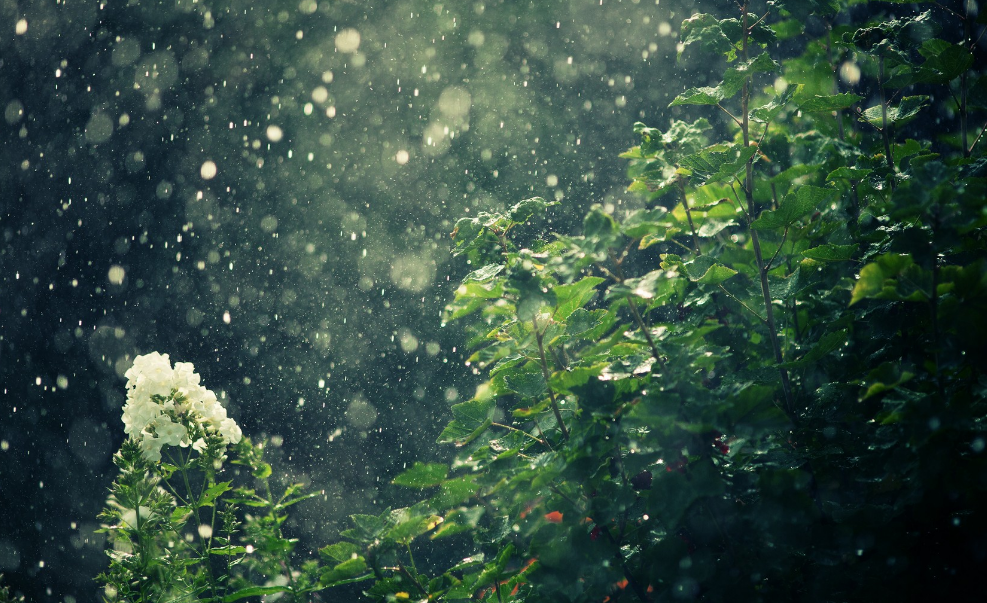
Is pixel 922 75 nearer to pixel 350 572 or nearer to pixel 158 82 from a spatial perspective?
pixel 350 572

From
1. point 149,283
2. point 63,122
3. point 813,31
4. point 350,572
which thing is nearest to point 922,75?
point 350,572

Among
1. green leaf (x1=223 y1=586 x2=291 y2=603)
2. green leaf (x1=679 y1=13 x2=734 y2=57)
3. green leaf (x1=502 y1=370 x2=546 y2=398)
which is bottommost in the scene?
green leaf (x1=223 y1=586 x2=291 y2=603)

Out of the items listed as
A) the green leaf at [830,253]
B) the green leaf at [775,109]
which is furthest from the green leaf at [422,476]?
the green leaf at [775,109]

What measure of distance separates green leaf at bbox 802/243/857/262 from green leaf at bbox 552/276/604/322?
29 cm

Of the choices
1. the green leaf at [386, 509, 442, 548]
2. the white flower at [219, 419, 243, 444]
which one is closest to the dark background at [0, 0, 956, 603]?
the white flower at [219, 419, 243, 444]

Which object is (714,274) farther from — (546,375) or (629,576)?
(629,576)

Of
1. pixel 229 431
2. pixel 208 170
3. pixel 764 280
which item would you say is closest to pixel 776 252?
pixel 764 280

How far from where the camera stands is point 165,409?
108 centimetres

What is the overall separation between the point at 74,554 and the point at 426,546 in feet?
6.88

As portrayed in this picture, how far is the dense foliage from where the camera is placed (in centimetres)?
60

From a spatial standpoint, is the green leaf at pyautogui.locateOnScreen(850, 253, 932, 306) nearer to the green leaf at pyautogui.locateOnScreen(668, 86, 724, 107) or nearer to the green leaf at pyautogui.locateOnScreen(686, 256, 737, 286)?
the green leaf at pyautogui.locateOnScreen(686, 256, 737, 286)

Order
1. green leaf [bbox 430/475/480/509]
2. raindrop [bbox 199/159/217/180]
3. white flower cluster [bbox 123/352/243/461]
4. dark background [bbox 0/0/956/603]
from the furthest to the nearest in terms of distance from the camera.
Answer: raindrop [bbox 199/159/217/180], dark background [bbox 0/0/956/603], white flower cluster [bbox 123/352/243/461], green leaf [bbox 430/475/480/509]

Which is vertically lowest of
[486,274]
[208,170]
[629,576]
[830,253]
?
[629,576]

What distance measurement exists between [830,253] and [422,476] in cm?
64
